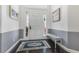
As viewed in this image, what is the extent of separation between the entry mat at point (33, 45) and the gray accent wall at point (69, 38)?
0.25m

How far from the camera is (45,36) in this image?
189cm

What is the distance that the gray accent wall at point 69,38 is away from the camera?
6.01 ft

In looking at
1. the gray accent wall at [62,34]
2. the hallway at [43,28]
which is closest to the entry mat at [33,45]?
the hallway at [43,28]

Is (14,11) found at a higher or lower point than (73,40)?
higher

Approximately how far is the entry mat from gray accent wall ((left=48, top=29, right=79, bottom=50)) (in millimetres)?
246

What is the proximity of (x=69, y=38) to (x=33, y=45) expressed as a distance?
24.9 inches

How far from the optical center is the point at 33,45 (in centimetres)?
185

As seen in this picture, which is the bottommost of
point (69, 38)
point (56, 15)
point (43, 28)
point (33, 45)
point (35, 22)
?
point (33, 45)

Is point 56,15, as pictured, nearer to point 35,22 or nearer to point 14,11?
point 35,22

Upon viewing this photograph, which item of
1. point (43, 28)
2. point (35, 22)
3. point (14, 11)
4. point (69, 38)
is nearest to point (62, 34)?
point (69, 38)

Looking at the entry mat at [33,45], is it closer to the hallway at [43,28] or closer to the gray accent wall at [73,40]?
the hallway at [43,28]

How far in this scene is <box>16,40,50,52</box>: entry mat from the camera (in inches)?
72.2
